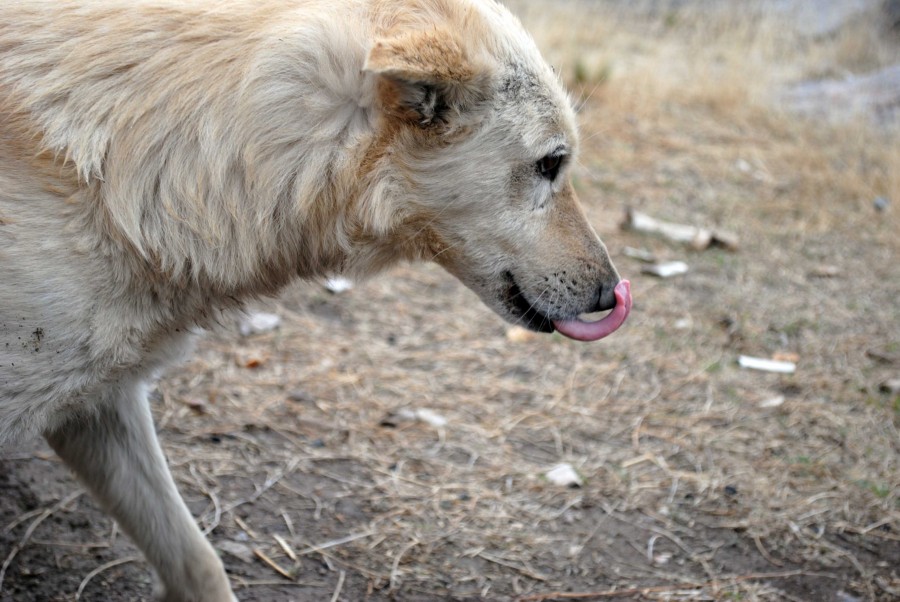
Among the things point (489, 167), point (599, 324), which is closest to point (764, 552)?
point (599, 324)

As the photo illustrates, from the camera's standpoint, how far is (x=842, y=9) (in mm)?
12078

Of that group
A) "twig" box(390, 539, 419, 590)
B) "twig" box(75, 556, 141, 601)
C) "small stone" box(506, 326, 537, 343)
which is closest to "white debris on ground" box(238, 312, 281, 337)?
"small stone" box(506, 326, 537, 343)

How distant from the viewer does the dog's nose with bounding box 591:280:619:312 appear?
129 inches

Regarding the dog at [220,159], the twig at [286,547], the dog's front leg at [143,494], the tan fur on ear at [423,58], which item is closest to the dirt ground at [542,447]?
the twig at [286,547]

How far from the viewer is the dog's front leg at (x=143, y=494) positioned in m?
3.25

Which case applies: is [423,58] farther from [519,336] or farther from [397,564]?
[519,336]

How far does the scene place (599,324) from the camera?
330 cm

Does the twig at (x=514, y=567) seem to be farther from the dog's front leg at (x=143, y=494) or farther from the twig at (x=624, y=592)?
the dog's front leg at (x=143, y=494)

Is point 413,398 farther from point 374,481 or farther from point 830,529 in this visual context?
point 830,529

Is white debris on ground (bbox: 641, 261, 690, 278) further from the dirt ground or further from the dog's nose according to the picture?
the dog's nose

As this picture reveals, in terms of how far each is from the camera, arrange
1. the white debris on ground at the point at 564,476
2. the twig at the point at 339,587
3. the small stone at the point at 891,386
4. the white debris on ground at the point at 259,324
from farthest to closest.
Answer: the white debris on ground at the point at 259,324 → the small stone at the point at 891,386 → the white debris on ground at the point at 564,476 → the twig at the point at 339,587

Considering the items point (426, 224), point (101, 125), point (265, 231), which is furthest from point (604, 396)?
point (101, 125)

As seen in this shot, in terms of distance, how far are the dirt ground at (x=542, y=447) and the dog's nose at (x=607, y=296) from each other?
39.4 inches

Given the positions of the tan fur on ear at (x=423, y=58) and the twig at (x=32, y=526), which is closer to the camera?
the tan fur on ear at (x=423, y=58)
